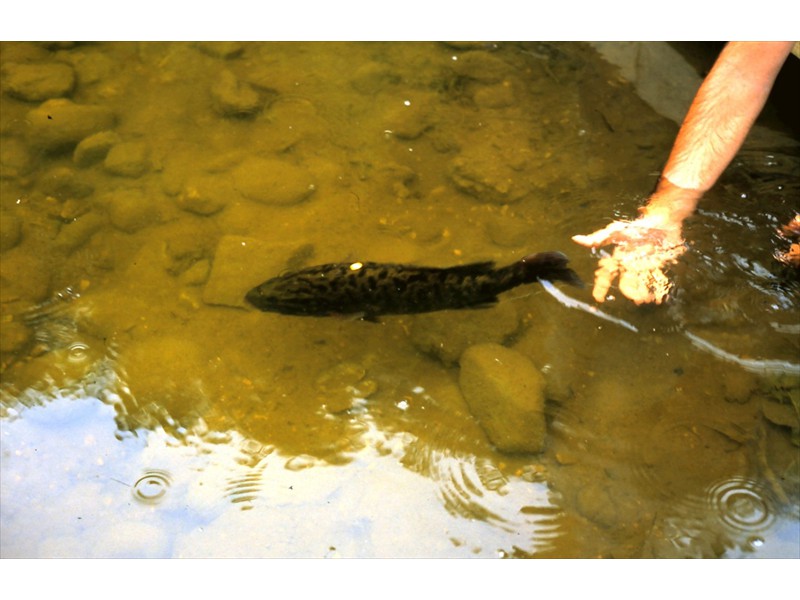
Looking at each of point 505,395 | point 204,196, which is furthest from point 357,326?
point 204,196

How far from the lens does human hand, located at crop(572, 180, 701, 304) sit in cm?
375

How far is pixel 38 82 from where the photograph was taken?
475 cm

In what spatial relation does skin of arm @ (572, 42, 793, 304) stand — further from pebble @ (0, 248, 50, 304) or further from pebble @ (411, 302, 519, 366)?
pebble @ (0, 248, 50, 304)

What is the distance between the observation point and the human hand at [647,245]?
375 cm

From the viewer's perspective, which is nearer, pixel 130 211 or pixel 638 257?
pixel 638 257

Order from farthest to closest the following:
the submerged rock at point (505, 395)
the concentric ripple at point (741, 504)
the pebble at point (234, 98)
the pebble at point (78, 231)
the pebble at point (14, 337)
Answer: the pebble at point (234, 98), the pebble at point (78, 231), the pebble at point (14, 337), the submerged rock at point (505, 395), the concentric ripple at point (741, 504)

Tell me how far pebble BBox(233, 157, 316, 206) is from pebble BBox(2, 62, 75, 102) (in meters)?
1.51

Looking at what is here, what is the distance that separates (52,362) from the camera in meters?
3.60

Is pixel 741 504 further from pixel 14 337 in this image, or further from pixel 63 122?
pixel 63 122

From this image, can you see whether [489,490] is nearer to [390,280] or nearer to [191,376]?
[390,280]

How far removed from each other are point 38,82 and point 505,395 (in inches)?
153

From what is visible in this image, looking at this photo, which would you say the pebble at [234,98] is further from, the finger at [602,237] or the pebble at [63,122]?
the finger at [602,237]

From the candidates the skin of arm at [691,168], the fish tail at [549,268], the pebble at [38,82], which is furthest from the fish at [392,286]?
the pebble at [38,82]

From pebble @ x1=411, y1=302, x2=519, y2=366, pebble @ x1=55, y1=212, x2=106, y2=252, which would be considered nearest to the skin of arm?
pebble @ x1=411, y1=302, x2=519, y2=366
